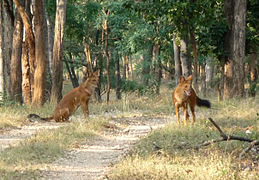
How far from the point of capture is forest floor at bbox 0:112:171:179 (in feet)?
21.2

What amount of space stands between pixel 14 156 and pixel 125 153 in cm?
196

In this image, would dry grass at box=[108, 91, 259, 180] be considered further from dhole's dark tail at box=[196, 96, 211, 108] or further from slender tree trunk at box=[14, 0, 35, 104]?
slender tree trunk at box=[14, 0, 35, 104]

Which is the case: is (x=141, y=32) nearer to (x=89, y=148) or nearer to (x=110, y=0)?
(x=110, y=0)

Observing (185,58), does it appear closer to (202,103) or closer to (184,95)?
(202,103)

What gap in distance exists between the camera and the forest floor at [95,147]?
21.2 ft

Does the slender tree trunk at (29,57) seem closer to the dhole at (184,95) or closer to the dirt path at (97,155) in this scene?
the dirt path at (97,155)

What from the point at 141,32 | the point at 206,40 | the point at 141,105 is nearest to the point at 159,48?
the point at 141,32

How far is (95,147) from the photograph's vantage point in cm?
846

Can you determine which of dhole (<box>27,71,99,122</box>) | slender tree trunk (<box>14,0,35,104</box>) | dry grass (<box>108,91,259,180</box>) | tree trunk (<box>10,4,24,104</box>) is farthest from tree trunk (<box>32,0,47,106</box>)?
dry grass (<box>108,91,259,180</box>)

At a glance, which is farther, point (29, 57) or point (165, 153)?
point (29, 57)

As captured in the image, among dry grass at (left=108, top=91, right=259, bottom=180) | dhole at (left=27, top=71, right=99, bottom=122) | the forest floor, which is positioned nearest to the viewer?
dry grass at (left=108, top=91, right=259, bottom=180)

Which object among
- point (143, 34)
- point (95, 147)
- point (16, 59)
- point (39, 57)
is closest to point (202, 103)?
point (95, 147)

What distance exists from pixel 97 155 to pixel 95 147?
2.33 ft

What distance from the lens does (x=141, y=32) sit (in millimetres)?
19984
